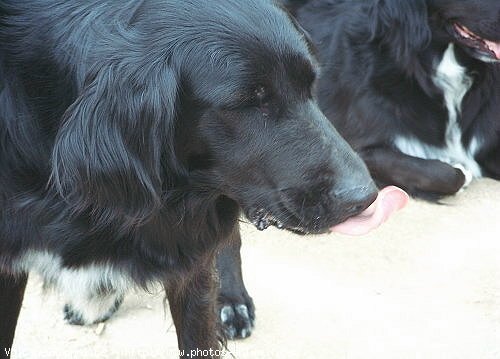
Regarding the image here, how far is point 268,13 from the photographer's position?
1923 millimetres

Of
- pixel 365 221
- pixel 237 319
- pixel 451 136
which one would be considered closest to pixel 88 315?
pixel 237 319

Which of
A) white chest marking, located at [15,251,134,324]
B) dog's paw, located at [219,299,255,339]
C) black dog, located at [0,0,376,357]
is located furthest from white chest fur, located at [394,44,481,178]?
white chest marking, located at [15,251,134,324]

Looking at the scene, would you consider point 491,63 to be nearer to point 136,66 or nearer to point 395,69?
point 395,69

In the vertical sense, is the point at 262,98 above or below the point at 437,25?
above

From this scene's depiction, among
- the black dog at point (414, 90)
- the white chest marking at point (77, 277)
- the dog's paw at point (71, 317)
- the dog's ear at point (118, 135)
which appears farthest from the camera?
the black dog at point (414, 90)

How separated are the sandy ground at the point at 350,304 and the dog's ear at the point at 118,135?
1095 millimetres

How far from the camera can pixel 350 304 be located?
2984mm

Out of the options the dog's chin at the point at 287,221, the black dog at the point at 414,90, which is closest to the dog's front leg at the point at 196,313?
the dog's chin at the point at 287,221

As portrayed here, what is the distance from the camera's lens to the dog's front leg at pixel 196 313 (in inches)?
94.3

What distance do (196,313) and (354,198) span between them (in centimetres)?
75

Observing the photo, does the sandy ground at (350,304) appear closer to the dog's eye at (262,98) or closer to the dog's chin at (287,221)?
the dog's chin at (287,221)

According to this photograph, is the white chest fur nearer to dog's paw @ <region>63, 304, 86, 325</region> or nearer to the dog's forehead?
dog's paw @ <region>63, 304, 86, 325</region>

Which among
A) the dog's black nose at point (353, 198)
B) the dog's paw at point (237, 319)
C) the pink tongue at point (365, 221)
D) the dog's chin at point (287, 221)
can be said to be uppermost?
the dog's black nose at point (353, 198)

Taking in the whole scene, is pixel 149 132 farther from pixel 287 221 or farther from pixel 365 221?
pixel 365 221
